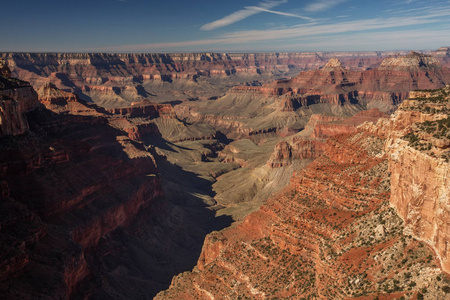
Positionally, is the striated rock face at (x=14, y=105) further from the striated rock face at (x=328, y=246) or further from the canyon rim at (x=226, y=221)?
the striated rock face at (x=328, y=246)

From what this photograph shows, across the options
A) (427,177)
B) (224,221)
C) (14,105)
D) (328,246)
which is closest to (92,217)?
(14,105)

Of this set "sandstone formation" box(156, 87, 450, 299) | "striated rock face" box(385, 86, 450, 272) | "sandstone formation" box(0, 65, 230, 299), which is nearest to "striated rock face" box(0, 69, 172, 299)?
"sandstone formation" box(0, 65, 230, 299)

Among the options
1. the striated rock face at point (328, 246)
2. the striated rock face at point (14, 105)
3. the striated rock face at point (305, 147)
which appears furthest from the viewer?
the striated rock face at point (305, 147)

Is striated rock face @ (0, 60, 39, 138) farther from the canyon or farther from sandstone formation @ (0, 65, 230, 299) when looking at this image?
the canyon

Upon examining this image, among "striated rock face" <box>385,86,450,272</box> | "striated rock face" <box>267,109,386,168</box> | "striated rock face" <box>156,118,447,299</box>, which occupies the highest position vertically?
"striated rock face" <box>385,86,450,272</box>


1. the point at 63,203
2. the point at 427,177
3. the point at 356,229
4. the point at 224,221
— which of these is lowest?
the point at 224,221

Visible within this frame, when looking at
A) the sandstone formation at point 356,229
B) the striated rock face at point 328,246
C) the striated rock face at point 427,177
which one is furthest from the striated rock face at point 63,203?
the striated rock face at point 427,177

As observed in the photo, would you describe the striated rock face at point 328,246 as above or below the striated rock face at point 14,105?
below

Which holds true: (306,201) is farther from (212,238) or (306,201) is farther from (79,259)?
(79,259)

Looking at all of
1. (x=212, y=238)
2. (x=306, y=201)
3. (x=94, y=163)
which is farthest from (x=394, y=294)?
(x=94, y=163)

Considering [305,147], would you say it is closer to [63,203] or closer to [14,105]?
[63,203]


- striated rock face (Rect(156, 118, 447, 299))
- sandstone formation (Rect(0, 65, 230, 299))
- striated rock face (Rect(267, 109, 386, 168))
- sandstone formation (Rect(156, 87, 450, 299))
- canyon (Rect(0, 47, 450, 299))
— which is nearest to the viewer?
sandstone formation (Rect(156, 87, 450, 299))

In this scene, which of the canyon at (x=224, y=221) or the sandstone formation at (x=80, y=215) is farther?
the sandstone formation at (x=80, y=215)
